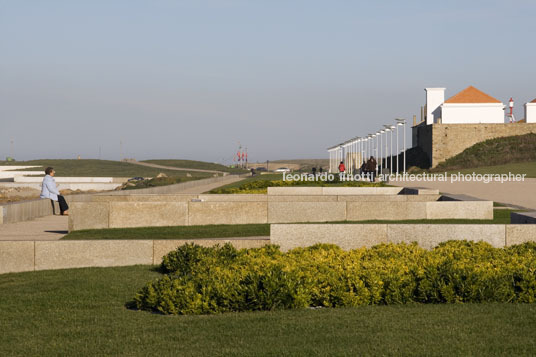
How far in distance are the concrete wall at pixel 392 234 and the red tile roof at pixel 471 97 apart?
83.0m

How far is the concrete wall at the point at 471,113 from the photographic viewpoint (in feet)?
292

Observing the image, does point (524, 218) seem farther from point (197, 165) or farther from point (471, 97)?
point (197, 165)

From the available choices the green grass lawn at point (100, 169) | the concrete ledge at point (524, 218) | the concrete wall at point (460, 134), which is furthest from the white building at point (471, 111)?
the concrete ledge at point (524, 218)

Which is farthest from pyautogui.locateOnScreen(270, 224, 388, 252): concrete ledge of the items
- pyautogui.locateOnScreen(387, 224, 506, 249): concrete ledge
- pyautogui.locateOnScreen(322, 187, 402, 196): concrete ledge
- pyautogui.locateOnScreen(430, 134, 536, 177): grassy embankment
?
pyautogui.locateOnScreen(430, 134, 536, 177): grassy embankment

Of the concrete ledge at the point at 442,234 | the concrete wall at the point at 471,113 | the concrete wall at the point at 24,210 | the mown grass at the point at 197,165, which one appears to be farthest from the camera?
the mown grass at the point at 197,165

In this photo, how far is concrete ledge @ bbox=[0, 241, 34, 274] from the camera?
1103 centimetres

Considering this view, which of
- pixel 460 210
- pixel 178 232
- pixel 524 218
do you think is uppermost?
pixel 524 218

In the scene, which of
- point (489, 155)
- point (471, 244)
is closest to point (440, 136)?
point (489, 155)

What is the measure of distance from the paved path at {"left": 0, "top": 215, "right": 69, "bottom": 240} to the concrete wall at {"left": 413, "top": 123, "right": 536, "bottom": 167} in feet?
229

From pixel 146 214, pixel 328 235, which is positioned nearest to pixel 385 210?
pixel 146 214

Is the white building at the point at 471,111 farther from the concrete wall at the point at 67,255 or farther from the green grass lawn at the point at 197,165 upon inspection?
the concrete wall at the point at 67,255

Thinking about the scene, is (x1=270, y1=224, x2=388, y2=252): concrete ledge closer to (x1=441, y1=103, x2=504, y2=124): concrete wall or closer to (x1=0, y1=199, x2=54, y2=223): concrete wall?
(x1=0, y1=199, x2=54, y2=223): concrete wall

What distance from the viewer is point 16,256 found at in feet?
36.4

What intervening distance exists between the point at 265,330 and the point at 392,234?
485 cm
